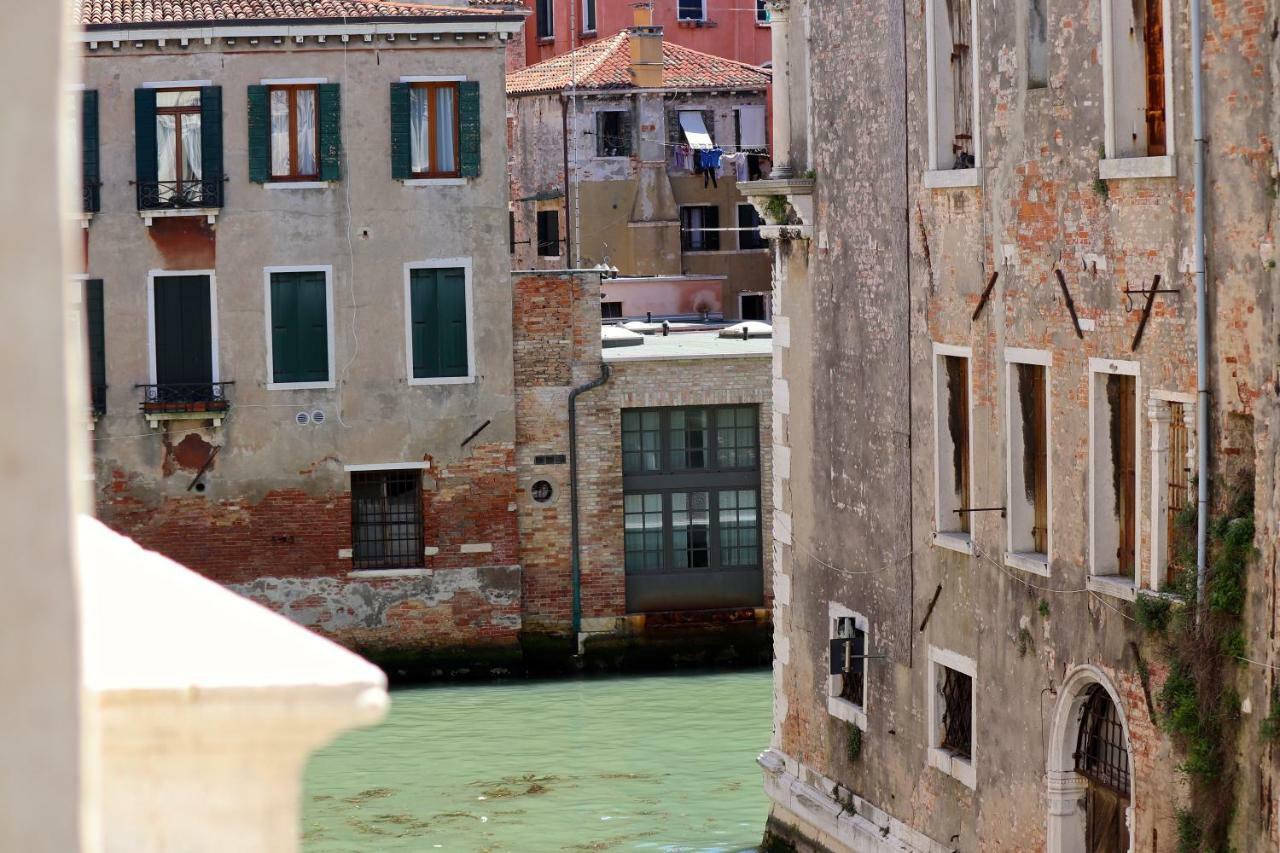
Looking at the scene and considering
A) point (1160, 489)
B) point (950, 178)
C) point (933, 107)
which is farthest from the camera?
point (933, 107)

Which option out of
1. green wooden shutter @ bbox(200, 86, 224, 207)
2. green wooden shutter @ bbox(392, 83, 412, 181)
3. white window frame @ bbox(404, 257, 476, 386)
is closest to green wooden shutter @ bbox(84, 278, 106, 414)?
green wooden shutter @ bbox(200, 86, 224, 207)

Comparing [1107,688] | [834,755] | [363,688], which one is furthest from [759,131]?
[363,688]

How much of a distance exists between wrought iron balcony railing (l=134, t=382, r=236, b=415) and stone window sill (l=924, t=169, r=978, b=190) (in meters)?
12.7

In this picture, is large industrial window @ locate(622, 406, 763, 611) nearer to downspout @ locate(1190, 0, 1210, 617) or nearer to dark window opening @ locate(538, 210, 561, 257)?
dark window opening @ locate(538, 210, 561, 257)

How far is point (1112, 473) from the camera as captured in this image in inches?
459

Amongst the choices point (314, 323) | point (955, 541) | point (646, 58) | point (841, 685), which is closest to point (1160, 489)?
point (955, 541)

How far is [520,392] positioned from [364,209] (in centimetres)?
249

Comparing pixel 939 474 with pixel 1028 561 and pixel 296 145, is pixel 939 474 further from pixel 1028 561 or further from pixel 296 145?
pixel 296 145

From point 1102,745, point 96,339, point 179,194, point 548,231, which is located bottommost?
point 1102,745

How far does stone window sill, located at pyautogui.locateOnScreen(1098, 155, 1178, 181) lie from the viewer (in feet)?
35.5

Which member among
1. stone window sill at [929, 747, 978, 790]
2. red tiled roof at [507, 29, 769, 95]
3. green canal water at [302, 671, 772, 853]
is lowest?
green canal water at [302, 671, 772, 853]

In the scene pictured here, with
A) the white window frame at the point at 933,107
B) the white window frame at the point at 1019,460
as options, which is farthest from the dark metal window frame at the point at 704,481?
the white window frame at the point at 1019,460

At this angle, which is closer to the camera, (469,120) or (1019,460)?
(1019,460)

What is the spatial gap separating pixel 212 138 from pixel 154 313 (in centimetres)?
189
